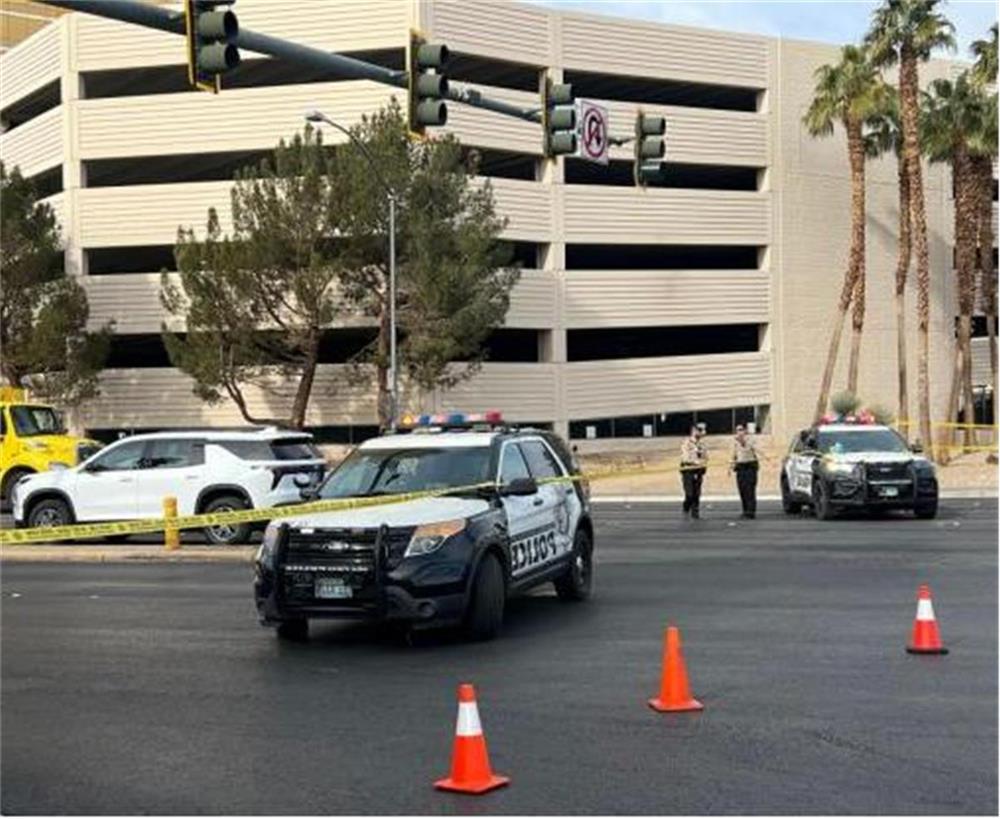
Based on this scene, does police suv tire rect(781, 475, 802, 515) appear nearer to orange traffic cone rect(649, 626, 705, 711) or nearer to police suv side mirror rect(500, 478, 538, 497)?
police suv side mirror rect(500, 478, 538, 497)

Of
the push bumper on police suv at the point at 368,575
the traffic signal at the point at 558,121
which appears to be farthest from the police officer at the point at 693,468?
the push bumper on police suv at the point at 368,575

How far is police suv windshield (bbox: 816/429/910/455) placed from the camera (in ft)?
76.2

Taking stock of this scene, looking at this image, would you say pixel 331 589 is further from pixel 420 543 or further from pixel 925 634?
pixel 925 634

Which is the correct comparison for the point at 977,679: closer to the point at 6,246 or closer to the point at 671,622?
the point at 671,622

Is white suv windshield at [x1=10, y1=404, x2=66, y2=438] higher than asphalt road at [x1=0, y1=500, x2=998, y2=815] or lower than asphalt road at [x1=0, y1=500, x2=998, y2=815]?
higher

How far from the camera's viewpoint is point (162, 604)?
13305mm

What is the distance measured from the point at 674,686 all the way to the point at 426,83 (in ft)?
30.4

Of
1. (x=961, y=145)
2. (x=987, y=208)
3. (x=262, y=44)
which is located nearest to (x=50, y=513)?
(x=262, y=44)

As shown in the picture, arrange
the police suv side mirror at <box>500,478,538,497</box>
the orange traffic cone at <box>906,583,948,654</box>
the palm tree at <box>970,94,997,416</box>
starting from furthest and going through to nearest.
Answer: the palm tree at <box>970,94,997,416</box> → the police suv side mirror at <box>500,478,538,497</box> → the orange traffic cone at <box>906,583,948,654</box>

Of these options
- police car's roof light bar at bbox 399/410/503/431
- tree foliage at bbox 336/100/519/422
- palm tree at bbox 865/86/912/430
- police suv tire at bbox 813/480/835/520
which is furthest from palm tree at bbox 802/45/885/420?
police car's roof light bar at bbox 399/410/503/431

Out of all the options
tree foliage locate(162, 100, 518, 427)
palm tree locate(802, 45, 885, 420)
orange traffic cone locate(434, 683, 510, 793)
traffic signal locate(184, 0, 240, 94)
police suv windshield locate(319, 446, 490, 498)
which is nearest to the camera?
orange traffic cone locate(434, 683, 510, 793)

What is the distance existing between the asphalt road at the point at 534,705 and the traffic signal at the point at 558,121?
5.97 meters

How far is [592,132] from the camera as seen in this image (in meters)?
19.2

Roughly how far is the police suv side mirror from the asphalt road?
3.78 feet
